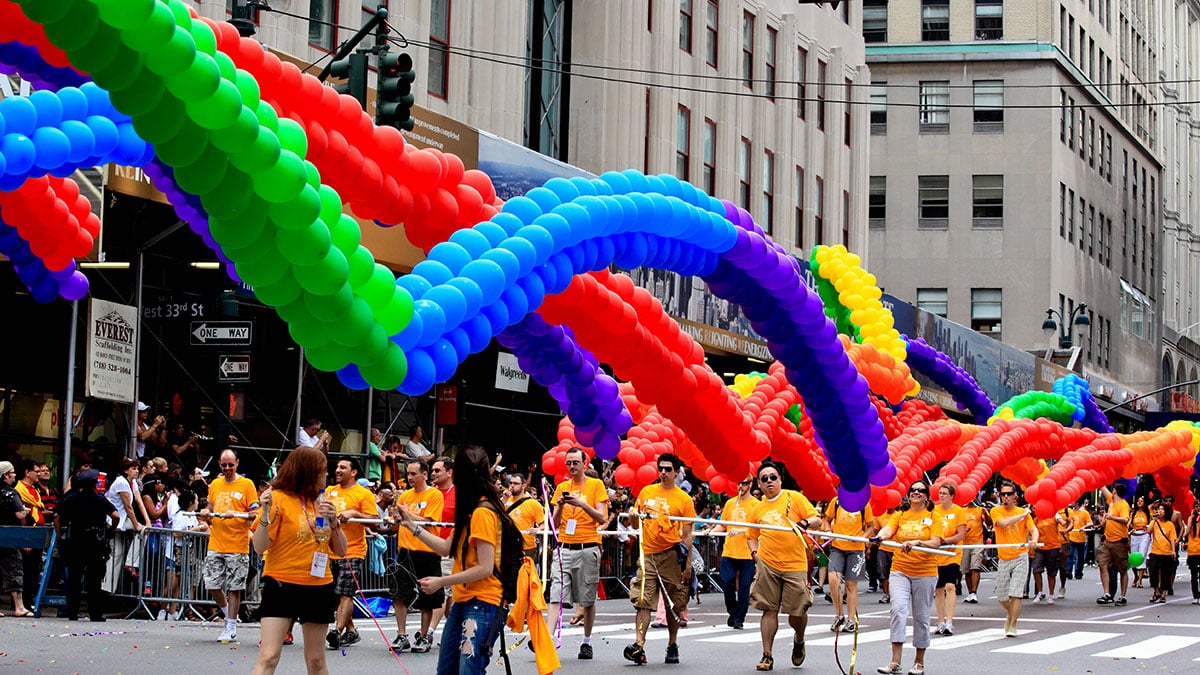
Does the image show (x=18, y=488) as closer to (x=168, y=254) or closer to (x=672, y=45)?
(x=168, y=254)

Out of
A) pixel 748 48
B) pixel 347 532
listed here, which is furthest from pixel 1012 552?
pixel 748 48

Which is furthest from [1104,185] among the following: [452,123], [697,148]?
[452,123]

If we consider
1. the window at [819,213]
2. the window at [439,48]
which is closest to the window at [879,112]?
the window at [819,213]

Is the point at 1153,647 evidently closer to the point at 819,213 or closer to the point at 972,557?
the point at 972,557

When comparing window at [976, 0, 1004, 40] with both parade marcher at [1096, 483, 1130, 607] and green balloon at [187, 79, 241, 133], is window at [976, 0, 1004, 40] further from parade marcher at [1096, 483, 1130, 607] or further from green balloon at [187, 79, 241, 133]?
green balloon at [187, 79, 241, 133]

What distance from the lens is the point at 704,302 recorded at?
31.4 meters

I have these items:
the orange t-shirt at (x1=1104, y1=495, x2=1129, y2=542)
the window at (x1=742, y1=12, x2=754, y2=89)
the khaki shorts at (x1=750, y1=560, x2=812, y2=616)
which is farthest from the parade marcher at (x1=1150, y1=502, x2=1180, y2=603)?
the window at (x1=742, y1=12, x2=754, y2=89)

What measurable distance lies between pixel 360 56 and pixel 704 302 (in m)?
14.9

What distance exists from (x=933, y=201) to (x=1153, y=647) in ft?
158

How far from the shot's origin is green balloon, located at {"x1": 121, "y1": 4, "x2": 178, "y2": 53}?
28.0ft

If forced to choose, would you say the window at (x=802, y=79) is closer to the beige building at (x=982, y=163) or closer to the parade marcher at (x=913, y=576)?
the beige building at (x=982, y=163)

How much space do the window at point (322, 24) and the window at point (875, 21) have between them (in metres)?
44.0

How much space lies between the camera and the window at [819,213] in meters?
41.9

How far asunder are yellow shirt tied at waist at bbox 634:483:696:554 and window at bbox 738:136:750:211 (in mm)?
22074
